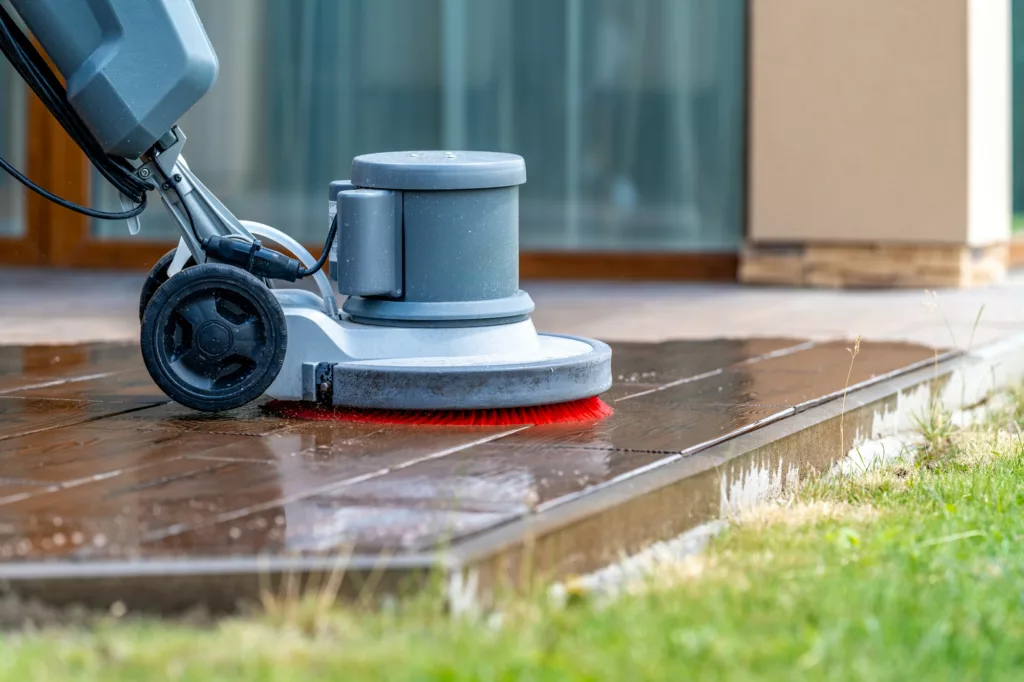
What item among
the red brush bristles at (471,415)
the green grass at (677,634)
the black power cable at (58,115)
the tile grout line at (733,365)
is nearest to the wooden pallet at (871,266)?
the tile grout line at (733,365)

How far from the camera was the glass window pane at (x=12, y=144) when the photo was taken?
741 centimetres

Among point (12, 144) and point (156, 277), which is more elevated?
point (12, 144)

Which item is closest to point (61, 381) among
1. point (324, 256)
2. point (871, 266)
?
point (324, 256)

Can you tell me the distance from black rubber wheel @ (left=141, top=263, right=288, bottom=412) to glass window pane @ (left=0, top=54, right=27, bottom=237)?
446cm

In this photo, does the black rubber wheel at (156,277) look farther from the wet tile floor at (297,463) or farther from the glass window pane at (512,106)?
the glass window pane at (512,106)

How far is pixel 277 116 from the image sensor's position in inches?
290

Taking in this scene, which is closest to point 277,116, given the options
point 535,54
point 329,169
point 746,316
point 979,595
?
point 329,169

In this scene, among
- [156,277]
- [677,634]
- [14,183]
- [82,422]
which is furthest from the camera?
[14,183]

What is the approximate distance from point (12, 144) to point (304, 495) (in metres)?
5.51

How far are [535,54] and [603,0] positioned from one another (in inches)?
15.7

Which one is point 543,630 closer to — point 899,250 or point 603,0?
point 899,250

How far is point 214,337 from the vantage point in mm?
3258

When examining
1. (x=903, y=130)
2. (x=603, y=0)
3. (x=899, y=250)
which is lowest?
(x=899, y=250)

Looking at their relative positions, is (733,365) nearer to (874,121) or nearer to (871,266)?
(871,266)
